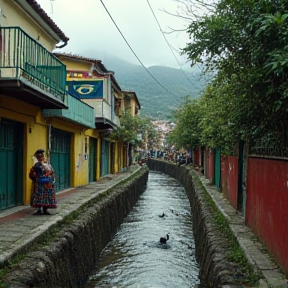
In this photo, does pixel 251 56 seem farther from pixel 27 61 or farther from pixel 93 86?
pixel 93 86

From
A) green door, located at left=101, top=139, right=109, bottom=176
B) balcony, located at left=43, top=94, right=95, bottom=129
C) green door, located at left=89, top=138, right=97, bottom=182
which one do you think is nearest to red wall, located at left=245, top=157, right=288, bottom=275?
balcony, located at left=43, top=94, right=95, bottom=129

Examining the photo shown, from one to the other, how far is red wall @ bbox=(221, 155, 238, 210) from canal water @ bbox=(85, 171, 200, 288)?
1.84 meters

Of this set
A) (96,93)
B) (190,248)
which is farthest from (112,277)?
(96,93)

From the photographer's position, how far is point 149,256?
35.9ft

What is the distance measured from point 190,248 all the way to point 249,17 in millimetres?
7315

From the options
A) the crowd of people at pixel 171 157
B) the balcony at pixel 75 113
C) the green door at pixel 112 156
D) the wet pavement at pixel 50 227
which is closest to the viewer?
the wet pavement at pixel 50 227

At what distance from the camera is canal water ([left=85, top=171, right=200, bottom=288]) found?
29.4 ft

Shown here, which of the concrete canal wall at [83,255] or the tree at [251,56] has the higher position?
the tree at [251,56]

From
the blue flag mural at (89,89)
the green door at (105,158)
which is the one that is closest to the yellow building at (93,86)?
the blue flag mural at (89,89)

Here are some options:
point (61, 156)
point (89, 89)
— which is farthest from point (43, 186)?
point (89, 89)

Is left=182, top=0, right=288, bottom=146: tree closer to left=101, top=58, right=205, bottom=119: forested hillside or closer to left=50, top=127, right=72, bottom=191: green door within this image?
left=50, top=127, right=72, bottom=191: green door

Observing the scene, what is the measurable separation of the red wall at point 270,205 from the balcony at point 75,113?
6.64 metres

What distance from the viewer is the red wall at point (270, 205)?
20.8 ft

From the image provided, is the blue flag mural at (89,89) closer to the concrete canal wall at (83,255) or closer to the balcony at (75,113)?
the balcony at (75,113)
